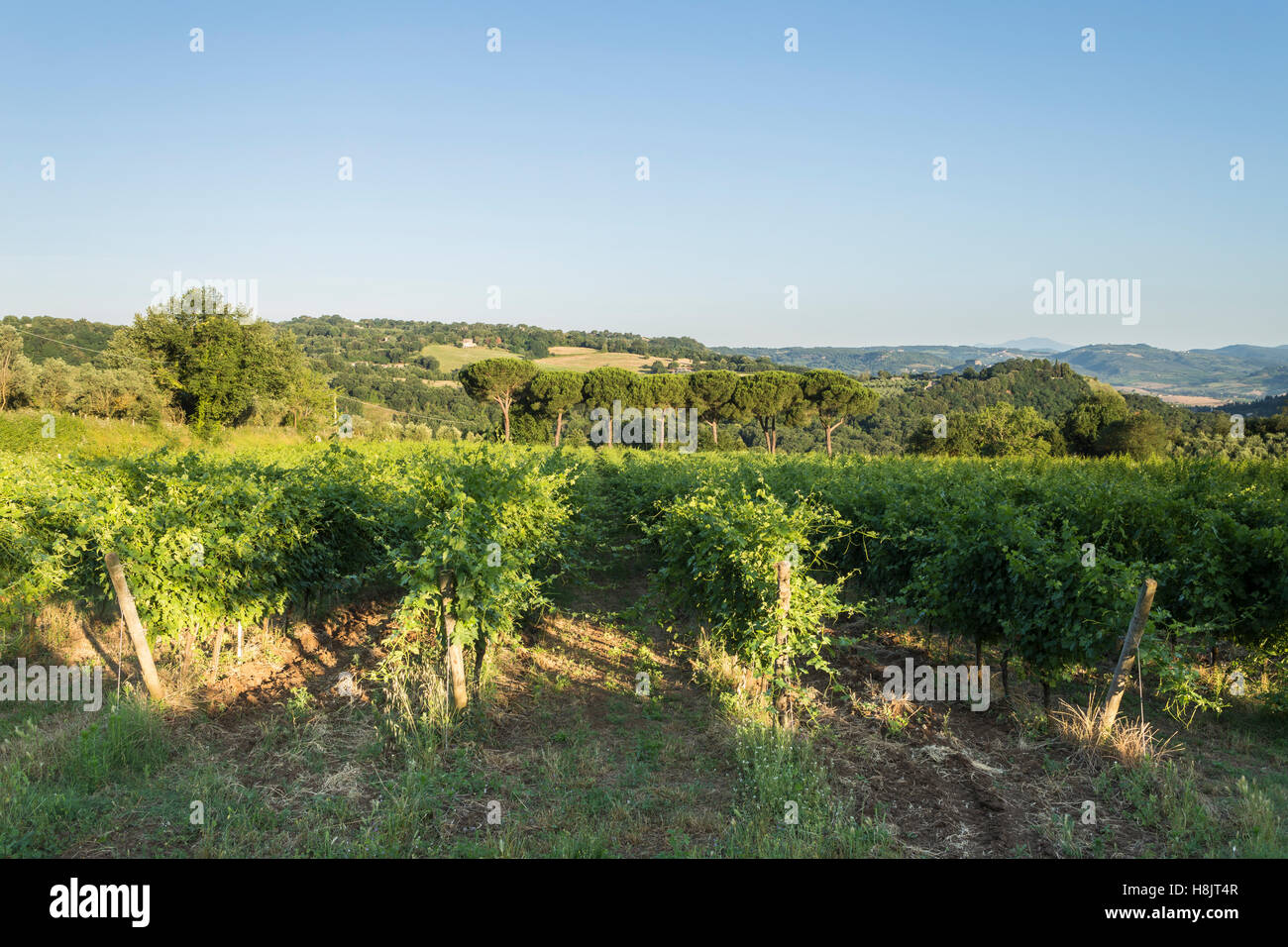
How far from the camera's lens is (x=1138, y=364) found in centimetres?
10094

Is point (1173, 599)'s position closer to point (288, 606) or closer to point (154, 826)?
point (154, 826)

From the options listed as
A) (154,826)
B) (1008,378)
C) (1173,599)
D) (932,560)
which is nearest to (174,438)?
(154,826)

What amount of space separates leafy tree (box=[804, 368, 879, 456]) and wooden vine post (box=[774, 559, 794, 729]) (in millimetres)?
44741

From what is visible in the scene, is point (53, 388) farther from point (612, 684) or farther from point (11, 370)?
point (612, 684)

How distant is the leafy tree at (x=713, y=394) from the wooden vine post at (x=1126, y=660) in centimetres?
4510

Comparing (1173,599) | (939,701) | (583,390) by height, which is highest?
(583,390)

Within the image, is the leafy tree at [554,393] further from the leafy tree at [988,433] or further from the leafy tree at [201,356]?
the leafy tree at [988,433]

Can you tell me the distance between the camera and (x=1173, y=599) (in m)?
6.76

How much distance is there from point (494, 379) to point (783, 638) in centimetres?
4793

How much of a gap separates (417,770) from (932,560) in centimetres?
566

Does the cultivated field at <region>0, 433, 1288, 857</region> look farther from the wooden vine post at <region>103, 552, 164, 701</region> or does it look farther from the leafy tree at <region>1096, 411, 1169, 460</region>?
the leafy tree at <region>1096, 411, 1169, 460</region>

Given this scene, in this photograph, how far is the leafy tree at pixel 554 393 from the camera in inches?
2016

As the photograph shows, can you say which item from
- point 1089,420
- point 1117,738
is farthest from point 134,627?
point 1089,420

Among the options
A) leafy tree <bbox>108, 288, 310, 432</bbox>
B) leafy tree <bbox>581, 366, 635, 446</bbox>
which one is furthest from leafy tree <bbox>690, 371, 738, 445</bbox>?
leafy tree <bbox>108, 288, 310, 432</bbox>
